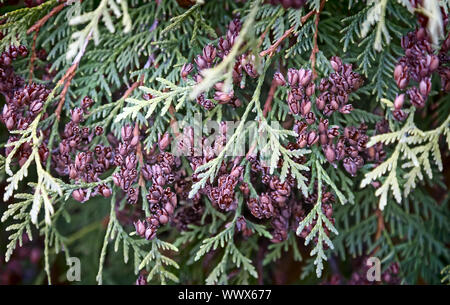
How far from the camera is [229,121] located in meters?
1.12

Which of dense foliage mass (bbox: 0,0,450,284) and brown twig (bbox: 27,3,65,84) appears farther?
brown twig (bbox: 27,3,65,84)

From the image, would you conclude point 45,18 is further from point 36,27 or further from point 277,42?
point 277,42

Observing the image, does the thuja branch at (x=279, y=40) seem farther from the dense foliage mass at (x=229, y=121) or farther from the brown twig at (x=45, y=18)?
the brown twig at (x=45, y=18)

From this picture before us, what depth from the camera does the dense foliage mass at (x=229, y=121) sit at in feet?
3.25

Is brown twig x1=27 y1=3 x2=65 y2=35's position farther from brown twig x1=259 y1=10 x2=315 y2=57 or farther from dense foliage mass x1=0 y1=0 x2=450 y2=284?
brown twig x1=259 y1=10 x2=315 y2=57

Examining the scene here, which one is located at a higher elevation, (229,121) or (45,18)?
(45,18)

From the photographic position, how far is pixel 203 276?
1.51 meters

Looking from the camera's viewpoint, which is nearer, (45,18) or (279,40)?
(279,40)

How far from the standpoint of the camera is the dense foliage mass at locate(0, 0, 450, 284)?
0.99 metres

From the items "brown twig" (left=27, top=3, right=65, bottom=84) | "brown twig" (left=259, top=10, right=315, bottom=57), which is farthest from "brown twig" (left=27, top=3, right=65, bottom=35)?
"brown twig" (left=259, top=10, right=315, bottom=57)

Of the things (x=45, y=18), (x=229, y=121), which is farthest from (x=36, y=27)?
(x=229, y=121)

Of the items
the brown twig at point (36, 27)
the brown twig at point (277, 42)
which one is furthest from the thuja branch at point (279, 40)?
the brown twig at point (36, 27)
